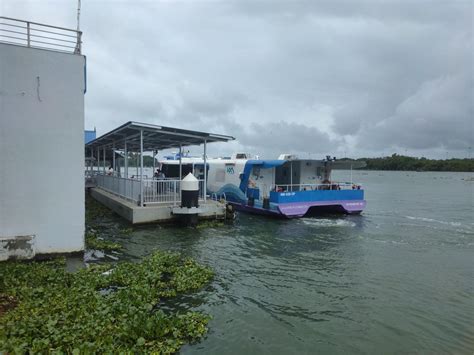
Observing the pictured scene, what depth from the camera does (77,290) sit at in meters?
6.82

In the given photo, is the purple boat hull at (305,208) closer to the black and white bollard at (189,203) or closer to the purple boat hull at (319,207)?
the purple boat hull at (319,207)

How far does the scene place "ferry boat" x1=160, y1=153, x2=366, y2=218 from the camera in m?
18.9

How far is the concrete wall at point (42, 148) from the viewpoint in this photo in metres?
8.63

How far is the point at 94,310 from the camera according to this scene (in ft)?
19.5

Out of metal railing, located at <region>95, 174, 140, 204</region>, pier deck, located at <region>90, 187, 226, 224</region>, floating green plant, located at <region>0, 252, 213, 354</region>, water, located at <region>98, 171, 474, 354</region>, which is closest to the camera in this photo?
floating green plant, located at <region>0, 252, 213, 354</region>

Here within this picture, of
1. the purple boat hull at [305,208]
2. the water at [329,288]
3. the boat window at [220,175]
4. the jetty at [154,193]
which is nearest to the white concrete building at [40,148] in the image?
the water at [329,288]

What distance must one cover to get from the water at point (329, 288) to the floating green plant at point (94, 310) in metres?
0.48

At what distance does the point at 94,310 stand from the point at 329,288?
5278 millimetres

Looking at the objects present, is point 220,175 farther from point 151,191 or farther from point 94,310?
point 94,310

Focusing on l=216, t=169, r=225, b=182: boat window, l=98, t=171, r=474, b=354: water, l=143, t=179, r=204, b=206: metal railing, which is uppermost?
l=216, t=169, r=225, b=182: boat window

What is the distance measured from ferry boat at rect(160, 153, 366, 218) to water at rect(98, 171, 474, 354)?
2620 mm

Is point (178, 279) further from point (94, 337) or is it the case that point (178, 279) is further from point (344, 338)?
point (344, 338)

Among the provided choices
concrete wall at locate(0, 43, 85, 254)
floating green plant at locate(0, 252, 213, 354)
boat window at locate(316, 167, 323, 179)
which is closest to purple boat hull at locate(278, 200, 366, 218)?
boat window at locate(316, 167, 323, 179)

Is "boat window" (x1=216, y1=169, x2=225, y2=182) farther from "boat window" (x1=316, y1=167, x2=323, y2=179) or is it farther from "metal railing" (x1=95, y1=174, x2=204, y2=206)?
"boat window" (x1=316, y1=167, x2=323, y2=179)
